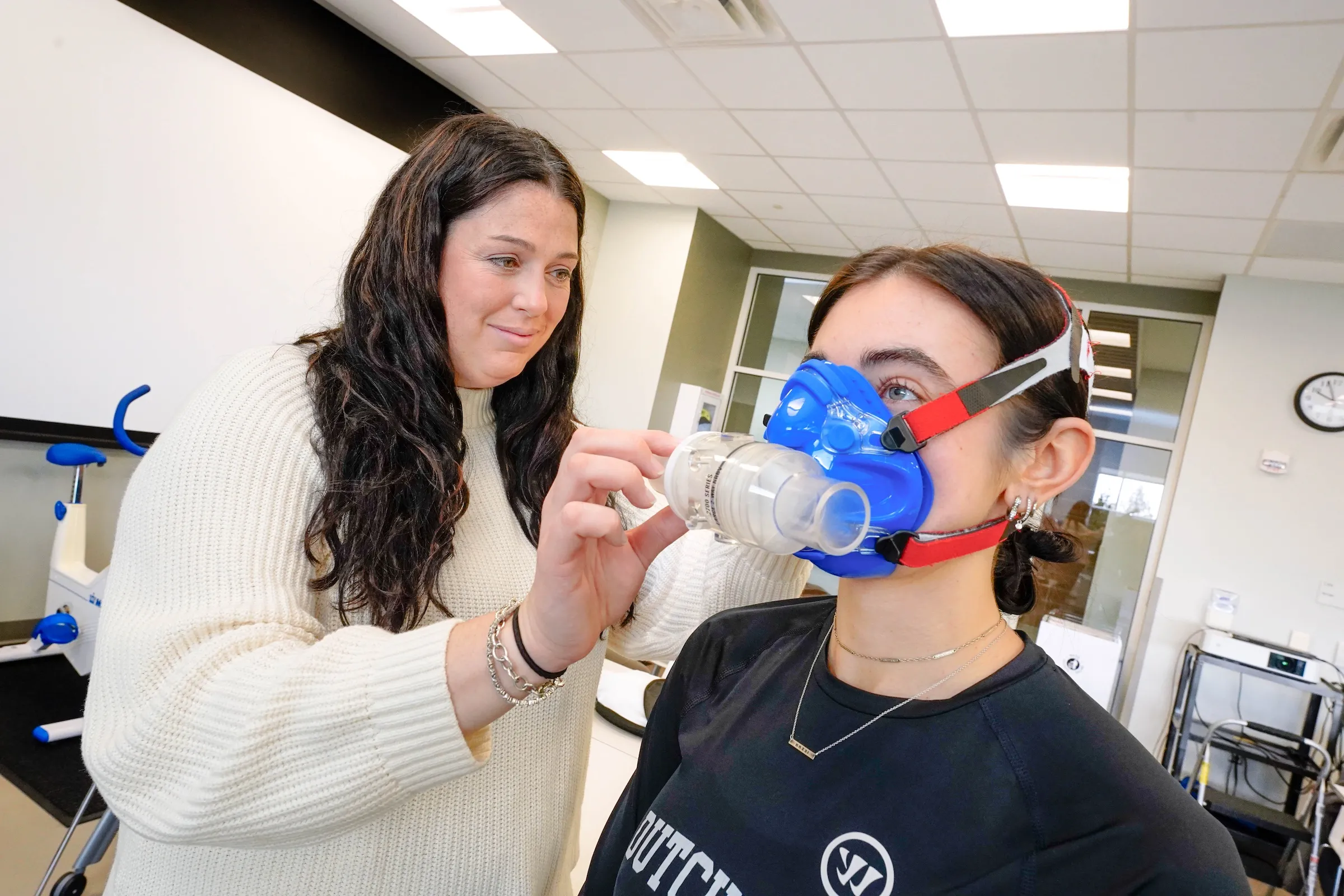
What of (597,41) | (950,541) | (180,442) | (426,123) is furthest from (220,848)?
(426,123)

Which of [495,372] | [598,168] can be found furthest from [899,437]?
[598,168]

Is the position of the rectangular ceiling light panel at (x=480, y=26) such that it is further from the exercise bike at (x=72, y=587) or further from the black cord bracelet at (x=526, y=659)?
A: the black cord bracelet at (x=526, y=659)

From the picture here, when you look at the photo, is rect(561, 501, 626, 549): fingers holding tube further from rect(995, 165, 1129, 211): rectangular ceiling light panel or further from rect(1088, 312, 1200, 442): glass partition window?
rect(1088, 312, 1200, 442): glass partition window

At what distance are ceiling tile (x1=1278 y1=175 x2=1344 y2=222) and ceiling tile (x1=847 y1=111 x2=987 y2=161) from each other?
1497 millimetres

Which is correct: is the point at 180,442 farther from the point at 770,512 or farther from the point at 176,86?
the point at 176,86

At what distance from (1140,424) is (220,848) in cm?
665

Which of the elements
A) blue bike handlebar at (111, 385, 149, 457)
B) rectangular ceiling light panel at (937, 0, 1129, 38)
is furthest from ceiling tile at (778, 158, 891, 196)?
blue bike handlebar at (111, 385, 149, 457)

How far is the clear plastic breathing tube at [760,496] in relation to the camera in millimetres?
820

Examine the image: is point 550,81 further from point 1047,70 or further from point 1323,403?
point 1323,403

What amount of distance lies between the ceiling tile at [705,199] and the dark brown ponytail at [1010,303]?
5.31 metres

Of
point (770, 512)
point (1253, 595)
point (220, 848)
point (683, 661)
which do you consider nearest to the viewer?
point (770, 512)

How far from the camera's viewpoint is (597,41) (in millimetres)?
4094

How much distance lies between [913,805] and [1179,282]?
6.21m

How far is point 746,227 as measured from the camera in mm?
7062
